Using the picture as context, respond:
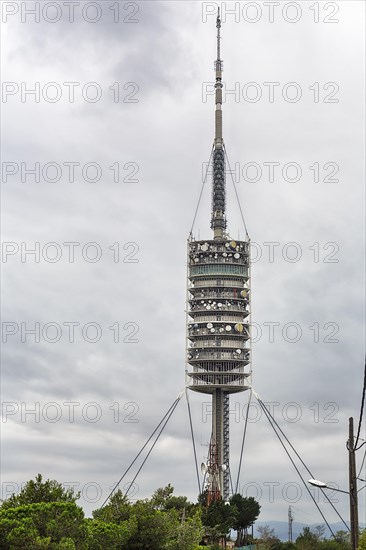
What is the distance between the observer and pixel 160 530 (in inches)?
3659

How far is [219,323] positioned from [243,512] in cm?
3918

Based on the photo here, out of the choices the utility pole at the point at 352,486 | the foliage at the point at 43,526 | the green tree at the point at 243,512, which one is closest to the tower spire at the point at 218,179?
the green tree at the point at 243,512

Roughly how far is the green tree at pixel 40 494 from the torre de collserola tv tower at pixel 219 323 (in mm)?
84769

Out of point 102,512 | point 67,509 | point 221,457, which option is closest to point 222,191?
point 221,457

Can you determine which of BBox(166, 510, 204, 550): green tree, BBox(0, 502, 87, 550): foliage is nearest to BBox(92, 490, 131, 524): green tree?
BBox(166, 510, 204, 550): green tree

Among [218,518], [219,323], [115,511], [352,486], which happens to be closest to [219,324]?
[219,323]

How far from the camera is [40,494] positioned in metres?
88.8

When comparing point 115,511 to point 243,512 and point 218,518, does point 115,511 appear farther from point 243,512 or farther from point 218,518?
point 243,512

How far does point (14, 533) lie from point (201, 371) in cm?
10672

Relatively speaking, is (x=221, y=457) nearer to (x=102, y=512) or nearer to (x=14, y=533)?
(x=102, y=512)

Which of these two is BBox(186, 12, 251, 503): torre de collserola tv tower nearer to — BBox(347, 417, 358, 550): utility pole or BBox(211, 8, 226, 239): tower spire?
BBox(211, 8, 226, 239): tower spire

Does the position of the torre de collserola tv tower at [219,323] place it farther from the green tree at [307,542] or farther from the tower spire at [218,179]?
the green tree at [307,542]

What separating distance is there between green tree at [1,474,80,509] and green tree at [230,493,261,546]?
235ft

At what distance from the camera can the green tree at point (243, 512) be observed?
15738 centimetres
